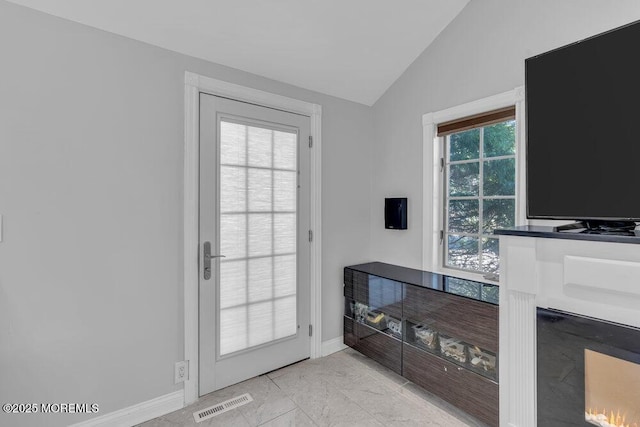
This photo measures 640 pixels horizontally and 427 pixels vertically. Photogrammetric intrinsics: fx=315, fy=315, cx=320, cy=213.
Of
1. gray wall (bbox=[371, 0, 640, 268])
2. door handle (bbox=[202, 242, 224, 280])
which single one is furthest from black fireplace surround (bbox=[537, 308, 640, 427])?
door handle (bbox=[202, 242, 224, 280])

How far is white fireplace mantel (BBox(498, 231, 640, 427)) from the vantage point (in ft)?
4.12

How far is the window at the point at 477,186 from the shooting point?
2230mm

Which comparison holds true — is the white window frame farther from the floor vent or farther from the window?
the floor vent

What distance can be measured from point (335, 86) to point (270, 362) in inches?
93.9

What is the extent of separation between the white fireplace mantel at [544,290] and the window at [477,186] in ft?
2.49

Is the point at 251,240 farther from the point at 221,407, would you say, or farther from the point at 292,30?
the point at 292,30

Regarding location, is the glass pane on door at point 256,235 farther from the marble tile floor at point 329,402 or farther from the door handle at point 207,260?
the marble tile floor at point 329,402

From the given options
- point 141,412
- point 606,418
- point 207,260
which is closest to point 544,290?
point 606,418

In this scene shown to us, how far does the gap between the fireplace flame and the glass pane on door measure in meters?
1.89

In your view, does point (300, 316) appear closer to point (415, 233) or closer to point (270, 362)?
point (270, 362)

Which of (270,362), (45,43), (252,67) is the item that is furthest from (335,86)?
(270,362)

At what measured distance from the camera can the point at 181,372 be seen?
210 cm

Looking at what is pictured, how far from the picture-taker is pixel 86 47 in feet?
5.91

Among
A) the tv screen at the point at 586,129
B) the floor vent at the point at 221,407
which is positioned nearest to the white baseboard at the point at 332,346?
the floor vent at the point at 221,407
